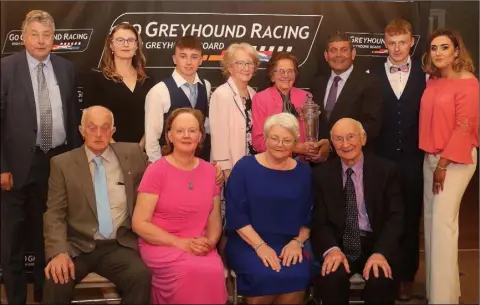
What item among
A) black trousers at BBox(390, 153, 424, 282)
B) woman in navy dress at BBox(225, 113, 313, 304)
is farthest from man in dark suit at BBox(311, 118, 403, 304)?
black trousers at BBox(390, 153, 424, 282)

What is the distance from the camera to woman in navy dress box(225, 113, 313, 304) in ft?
11.8

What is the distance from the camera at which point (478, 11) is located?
16.9 ft

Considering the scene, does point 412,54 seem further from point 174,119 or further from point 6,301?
point 6,301

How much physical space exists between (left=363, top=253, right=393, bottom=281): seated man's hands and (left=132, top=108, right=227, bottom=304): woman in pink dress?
81 cm

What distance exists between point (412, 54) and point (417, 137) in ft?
2.95

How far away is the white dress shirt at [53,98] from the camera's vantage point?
4.16 meters

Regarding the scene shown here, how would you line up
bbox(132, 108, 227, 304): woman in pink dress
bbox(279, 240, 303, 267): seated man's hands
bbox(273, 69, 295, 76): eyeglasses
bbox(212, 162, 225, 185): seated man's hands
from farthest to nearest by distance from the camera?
bbox(273, 69, 295, 76): eyeglasses → bbox(212, 162, 225, 185): seated man's hands → bbox(279, 240, 303, 267): seated man's hands → bbox(132, 108, 227, 304): woman in pink dress

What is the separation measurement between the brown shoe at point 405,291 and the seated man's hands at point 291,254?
124cm

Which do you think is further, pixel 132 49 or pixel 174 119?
pixel 132 49

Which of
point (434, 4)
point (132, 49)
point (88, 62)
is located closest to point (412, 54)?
point (434, 4)

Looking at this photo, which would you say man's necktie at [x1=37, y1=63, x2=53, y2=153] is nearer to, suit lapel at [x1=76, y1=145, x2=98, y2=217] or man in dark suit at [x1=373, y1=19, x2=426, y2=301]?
suit lapel at [x1=76, y1=145, x2=98, y2=217]

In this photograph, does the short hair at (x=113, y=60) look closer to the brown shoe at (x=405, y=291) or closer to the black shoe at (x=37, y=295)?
the black shoe at (x=37, y=295)

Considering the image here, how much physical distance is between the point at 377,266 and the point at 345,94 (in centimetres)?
128

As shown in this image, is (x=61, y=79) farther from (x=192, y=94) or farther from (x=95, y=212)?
(x=95, y=212)
